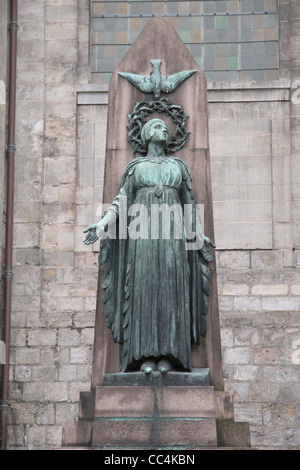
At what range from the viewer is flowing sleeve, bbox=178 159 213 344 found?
10.8 m

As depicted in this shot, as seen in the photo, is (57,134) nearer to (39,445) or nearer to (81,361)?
(81,361)

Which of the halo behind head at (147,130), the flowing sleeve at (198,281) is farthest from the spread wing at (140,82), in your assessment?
the flowing sleeve at (198,281)

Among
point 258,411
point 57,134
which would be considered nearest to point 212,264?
point 258,411

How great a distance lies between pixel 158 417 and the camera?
33.2 feet

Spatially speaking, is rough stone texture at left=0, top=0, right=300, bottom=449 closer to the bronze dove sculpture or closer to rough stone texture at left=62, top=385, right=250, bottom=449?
the bronze dove sculpture

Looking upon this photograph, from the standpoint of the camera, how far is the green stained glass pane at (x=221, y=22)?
17609 mm

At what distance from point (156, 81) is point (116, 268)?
173cm

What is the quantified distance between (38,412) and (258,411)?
2.75m

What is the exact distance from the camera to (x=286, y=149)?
16.9m

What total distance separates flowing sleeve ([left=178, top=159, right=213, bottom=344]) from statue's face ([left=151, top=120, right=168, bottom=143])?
1.13 ft

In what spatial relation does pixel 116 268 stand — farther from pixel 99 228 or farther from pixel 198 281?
pixel 198 281

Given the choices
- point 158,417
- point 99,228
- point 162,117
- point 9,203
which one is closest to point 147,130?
point 162,117

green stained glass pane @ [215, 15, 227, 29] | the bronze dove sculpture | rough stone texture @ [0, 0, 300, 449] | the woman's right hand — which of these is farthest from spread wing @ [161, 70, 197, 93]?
green stained glass pane @ [215, 15, 227, 29]

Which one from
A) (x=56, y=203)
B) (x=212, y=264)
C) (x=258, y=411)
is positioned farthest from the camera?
(x=56, y=203)
